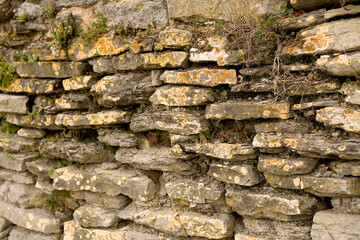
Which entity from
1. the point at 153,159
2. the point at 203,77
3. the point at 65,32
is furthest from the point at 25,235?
the point at 203,77

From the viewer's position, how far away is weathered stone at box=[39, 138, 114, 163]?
5082mm

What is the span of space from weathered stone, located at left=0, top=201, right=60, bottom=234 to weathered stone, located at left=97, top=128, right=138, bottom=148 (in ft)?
5.36

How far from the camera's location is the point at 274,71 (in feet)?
12.2

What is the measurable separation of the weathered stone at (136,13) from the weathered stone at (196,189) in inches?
75.9

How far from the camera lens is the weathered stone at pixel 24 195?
5820 millimetres

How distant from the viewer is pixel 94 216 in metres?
4.94

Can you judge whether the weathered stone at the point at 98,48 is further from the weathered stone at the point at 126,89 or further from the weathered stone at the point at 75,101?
the weathered stone at the point at 75,101

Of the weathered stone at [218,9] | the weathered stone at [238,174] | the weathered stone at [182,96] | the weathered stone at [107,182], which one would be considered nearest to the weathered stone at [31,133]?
the weathered stone at [107,182]

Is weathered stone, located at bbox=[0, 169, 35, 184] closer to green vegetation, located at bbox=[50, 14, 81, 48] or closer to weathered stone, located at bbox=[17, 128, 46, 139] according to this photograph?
weathered stone, located at bbox=[17, 128, 46, 139]

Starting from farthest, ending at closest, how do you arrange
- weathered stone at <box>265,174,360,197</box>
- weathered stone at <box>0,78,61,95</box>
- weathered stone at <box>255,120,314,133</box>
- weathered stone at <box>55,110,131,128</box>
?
weathered stone at <box>0,78,61,95</box> < weathered stone at <box>55,110,131,128</box> < weathered stone at <box>255,120,314,133</box> < weathered stone at <box>265,174,360,197</box>

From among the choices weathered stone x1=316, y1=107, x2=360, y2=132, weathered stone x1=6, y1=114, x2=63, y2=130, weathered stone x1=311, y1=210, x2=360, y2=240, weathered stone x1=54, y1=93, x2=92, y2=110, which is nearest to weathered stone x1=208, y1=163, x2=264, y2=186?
weathered stone x1=311, y1=210, x2=360, y2=240

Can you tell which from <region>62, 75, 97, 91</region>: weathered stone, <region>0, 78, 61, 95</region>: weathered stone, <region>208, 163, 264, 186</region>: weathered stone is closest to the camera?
<region>208, 163, 264, 186</region>: weathered stone

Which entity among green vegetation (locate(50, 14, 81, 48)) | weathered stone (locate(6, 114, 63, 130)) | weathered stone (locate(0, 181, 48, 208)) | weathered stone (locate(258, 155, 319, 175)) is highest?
green vegetation (locate(50, 14, 81, 48))

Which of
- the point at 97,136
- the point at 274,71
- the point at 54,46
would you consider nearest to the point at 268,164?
the point at 274,71
